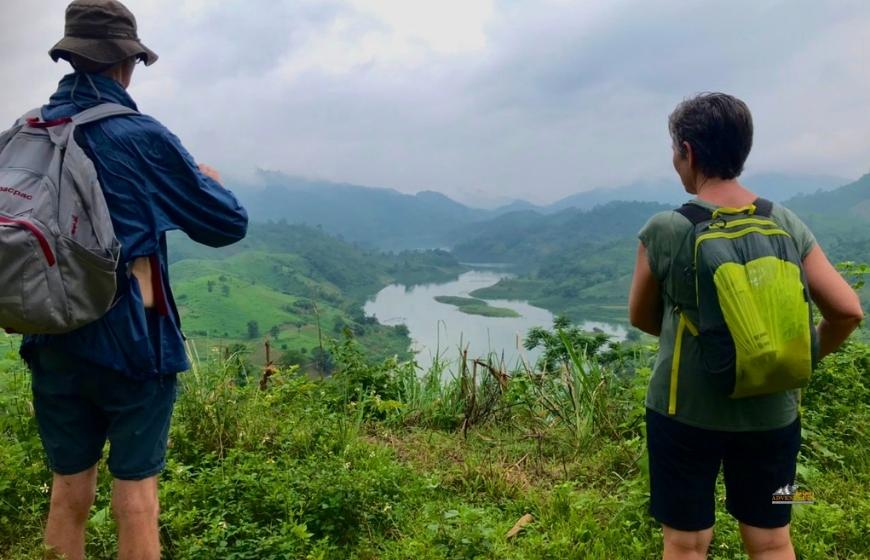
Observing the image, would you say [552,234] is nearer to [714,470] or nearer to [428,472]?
[428,472]

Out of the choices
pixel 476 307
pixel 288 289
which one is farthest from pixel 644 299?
pixel 288 289

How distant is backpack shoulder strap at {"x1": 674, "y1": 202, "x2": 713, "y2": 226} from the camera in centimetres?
158

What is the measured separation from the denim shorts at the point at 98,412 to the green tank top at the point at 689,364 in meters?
1.39

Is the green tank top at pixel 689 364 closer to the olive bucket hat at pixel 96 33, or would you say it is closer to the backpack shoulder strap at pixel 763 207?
the backpack shoulder strap at pixel 763 207

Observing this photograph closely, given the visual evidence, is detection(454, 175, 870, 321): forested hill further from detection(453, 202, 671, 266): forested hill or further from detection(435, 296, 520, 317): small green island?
detection(435, 296, 520, 317): small green island

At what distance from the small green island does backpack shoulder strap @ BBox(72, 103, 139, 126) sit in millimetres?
41081

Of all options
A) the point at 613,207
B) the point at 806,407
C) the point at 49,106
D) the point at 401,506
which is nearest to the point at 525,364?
the point at 806,407

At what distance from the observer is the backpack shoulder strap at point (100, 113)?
1.63 meters

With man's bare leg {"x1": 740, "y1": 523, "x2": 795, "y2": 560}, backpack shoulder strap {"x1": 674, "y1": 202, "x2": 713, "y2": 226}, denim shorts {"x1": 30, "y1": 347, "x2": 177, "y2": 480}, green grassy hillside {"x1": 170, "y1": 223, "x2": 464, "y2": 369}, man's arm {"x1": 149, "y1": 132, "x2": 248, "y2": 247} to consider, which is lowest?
green grassy hillside {"x1": 170, "y1": 223, "x2": 464, "y2": 369}

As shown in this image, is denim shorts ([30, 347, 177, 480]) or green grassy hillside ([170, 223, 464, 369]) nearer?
denim shorts ([30, 347, 177, 480])

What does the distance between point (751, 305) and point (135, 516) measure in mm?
1713

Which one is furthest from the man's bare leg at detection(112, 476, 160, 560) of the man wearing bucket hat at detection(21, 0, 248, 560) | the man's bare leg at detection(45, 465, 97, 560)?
the man's bare leg at detection(45, 465, 97, 560)

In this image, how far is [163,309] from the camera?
1750 millimetres

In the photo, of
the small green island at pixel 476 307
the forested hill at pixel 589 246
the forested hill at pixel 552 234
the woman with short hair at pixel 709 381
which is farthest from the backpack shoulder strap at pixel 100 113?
the forested hill at pixel 552 234
